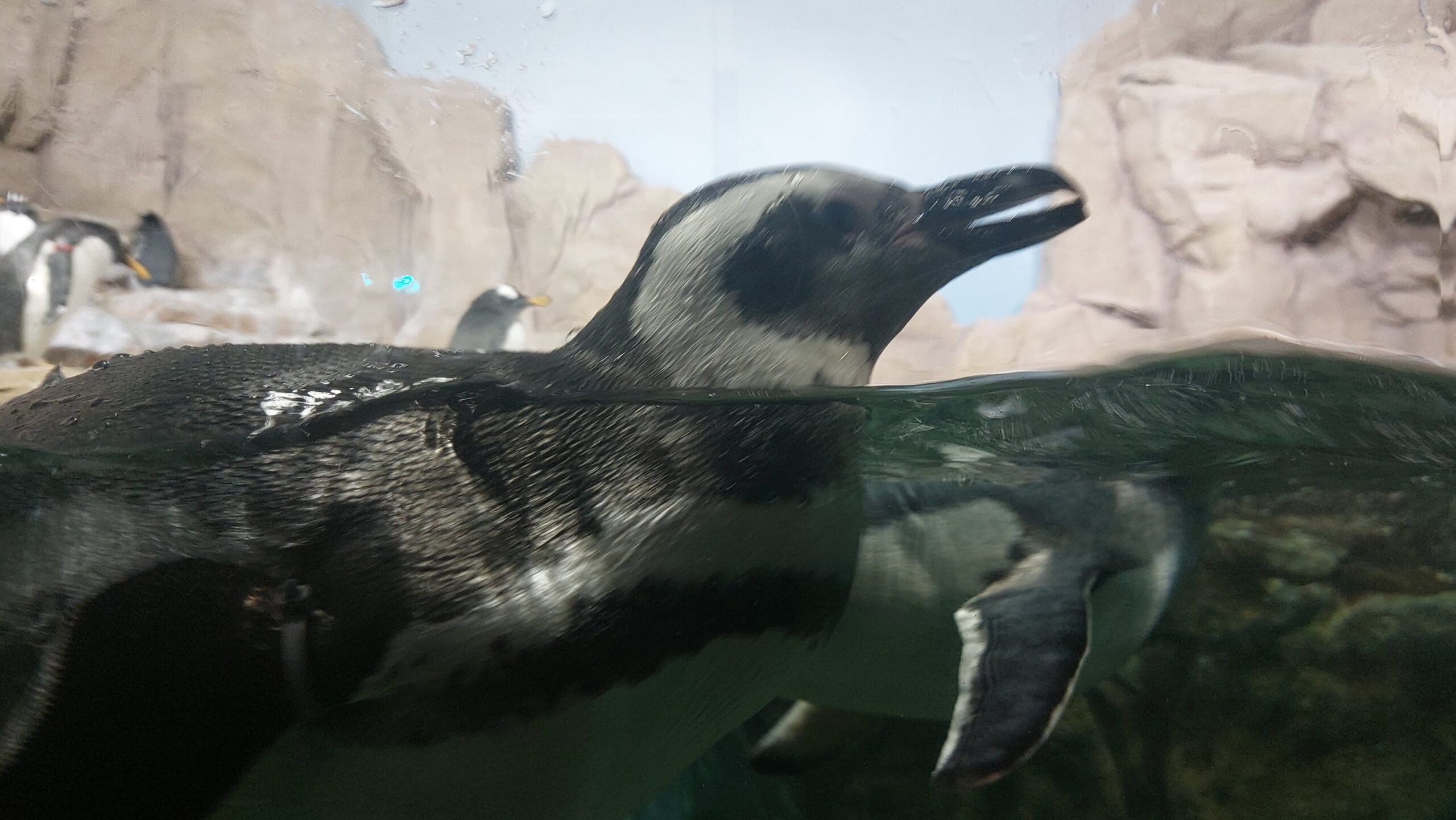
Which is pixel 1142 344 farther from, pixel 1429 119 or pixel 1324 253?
pixel 1429 119

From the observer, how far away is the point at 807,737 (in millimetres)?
2842

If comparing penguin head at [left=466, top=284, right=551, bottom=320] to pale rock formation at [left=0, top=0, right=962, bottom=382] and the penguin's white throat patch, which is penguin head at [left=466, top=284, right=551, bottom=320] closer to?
pale rock formation at [left=0, top=0, right=962, bottom=382]

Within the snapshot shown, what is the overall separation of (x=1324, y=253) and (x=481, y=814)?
5.77ft

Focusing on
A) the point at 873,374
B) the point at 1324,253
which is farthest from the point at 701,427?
the point at 1324,253

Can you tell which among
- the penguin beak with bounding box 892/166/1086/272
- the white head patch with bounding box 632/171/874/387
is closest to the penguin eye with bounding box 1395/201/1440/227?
the penguin beak with bounding box 892/166/1086/272

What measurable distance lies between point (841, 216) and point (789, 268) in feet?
0.51

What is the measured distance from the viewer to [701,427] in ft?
5.11

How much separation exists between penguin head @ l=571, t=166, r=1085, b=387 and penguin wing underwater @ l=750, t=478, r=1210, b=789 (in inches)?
24.6

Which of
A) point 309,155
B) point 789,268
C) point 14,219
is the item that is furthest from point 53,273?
point 789,268

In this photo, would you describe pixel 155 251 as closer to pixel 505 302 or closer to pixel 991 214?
pixel 505 302

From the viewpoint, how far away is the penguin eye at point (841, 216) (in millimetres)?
1521

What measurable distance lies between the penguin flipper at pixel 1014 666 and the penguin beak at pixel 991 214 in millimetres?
785

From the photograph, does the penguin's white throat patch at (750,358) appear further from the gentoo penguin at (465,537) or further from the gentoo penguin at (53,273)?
the gentoo penguin at (53,273)

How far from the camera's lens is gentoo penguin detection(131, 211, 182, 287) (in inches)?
58.5
